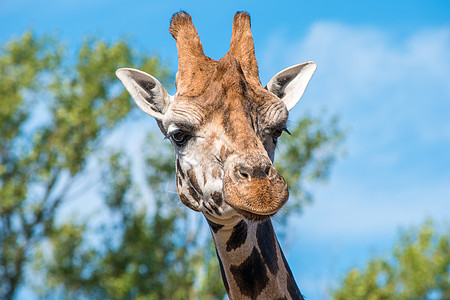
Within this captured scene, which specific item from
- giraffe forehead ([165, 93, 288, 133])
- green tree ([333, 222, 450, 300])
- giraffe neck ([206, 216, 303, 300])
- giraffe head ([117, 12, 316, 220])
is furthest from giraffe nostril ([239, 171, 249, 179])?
green tree ([333, 222, 450, 300])

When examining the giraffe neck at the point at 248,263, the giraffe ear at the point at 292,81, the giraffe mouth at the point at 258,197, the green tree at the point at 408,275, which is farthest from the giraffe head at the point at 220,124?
the green tree at the point at 408,275

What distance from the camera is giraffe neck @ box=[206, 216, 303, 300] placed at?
16.2 feet

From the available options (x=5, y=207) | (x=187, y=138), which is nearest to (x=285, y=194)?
(x=187, y=138)

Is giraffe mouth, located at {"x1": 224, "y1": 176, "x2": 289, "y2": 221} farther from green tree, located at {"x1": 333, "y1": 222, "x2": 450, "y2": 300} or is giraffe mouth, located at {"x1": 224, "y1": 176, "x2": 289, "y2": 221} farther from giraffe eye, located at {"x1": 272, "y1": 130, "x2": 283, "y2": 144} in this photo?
→ green tree, located at {"x1": 333, "y1": 222, "x2": 450, "y2": 300}

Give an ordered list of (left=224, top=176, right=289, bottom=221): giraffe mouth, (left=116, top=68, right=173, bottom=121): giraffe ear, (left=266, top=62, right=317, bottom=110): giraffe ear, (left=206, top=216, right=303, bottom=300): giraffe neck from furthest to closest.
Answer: (left=266, top=62, right=317, bottom=110): giraffe ear, (left=116, top=68, right=173, bottom=121): giraffe ear, (left=206, top=216, right=303, bottom=300): giraffe neck, (left=224, top=176, right=289, bottom=221): giraffe mouth

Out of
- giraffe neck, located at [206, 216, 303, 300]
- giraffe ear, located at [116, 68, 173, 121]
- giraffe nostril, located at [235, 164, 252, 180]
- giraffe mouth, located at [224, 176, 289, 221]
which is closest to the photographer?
giraffe mouth, located at [224, 176, 289, 221]

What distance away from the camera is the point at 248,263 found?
498cm

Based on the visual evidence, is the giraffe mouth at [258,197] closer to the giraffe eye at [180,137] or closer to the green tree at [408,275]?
the giraffe eye at [180,137]

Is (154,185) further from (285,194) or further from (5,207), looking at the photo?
(285,194)

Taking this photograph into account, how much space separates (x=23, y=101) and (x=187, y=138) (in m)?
24.2

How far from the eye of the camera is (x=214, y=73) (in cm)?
510

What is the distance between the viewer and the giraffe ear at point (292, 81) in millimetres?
5883

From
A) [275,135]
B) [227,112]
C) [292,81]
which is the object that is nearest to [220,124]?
[227,112]

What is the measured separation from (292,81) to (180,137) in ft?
5.22
